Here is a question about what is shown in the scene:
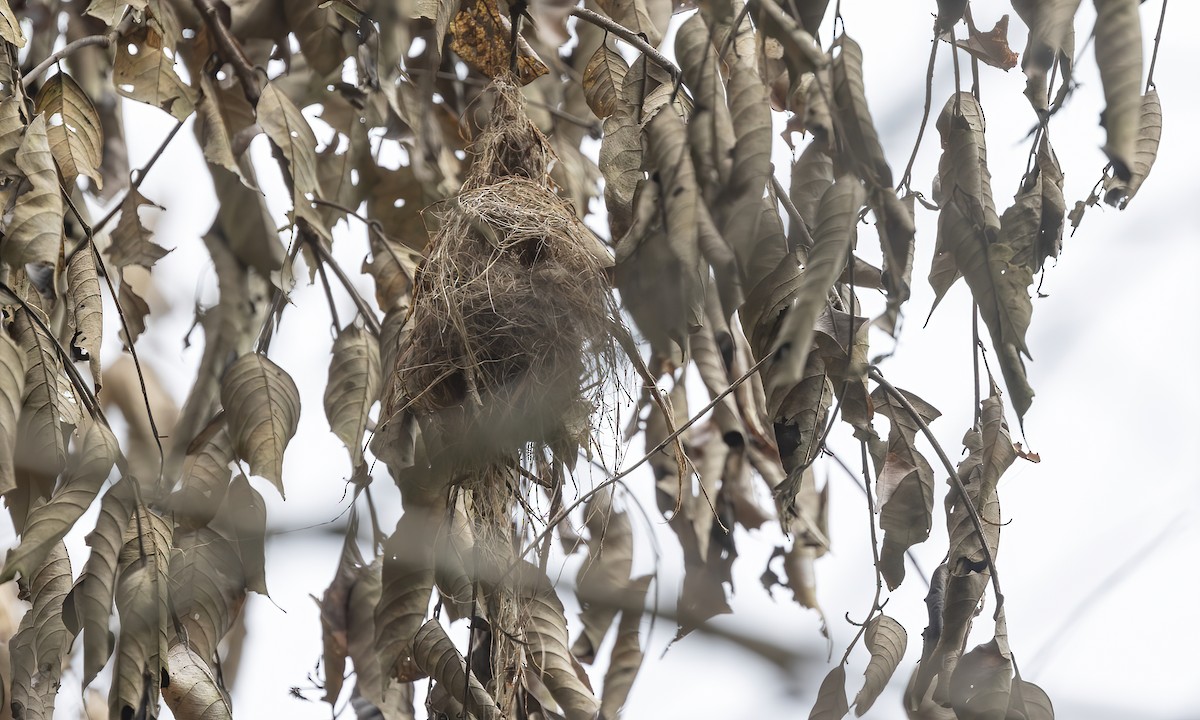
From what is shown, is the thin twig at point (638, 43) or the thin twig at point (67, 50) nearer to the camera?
the thin twig at point (638, 43)

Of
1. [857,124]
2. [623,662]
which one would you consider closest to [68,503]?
[857,124]

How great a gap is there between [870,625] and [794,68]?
1.78 feet

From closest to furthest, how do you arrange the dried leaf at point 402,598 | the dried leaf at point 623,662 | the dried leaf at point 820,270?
the dried leaf at point 820,270 < the dried leaf at point 402,598 < the dried leaf at point 623,662

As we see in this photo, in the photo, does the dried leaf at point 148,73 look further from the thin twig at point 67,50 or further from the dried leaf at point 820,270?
the dried leaf at point 820,270

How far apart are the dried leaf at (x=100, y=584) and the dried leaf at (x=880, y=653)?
590 mm

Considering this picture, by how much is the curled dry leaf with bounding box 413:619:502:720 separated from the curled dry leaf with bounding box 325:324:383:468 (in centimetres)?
22

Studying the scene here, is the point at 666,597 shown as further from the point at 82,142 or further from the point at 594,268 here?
the point at 82,142

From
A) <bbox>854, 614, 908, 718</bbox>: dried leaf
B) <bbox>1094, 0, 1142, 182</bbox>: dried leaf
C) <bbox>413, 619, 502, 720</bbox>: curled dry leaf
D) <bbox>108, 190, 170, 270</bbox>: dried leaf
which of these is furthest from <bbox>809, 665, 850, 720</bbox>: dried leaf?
<bbox>108, 190, 170, 270</bbox>: dried leaf

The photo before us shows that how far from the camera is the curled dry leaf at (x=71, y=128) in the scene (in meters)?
1.16

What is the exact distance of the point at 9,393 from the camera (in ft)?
2.85

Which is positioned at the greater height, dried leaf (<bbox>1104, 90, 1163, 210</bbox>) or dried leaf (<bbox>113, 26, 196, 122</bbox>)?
dried leaf (<bbox>113, 26, 196, 122</bbox>)

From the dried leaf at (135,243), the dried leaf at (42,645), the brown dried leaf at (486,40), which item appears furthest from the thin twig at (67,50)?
the dried leaf at (42,645)

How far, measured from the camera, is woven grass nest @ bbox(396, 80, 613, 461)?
1.12m

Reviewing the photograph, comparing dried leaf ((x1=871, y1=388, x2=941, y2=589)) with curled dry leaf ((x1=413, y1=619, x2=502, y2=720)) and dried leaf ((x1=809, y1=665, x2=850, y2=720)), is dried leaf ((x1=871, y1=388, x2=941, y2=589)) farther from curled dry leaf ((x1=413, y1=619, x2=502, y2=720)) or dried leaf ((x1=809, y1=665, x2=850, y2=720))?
curled dry leaf ((x1=413, y1=619, x2=502, y2=720))
